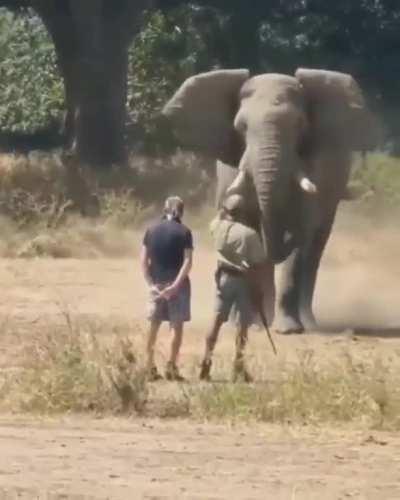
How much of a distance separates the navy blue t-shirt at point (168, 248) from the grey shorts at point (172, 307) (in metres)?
0.11

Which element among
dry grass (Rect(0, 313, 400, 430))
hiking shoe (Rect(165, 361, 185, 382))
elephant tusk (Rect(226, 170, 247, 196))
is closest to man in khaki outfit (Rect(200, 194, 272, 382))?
hiking shoe (Rect(165, 361, 185, 382))

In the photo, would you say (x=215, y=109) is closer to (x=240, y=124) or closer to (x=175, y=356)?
(x=240, y=124)

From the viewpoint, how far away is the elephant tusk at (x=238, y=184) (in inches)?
836

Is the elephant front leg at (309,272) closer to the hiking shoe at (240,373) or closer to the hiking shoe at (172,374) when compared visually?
the hiking shoe at (172,374)

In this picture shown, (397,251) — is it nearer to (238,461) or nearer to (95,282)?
(95,282)

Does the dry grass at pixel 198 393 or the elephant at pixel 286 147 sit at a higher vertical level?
the elephant at pixel 286 147

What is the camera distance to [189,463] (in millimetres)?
12648

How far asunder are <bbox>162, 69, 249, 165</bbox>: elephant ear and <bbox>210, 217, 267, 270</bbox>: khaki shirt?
5.14 meters

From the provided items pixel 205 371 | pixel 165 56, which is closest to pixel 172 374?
pixel 205 371

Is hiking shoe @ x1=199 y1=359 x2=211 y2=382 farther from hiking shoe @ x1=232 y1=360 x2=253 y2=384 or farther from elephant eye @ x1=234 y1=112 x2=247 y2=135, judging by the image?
elephant eye @ x1=234 y1=112 x2=247 y2=135

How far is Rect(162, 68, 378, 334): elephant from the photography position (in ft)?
70.6

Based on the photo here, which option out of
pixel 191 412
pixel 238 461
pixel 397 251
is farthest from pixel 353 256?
pixel 238 461

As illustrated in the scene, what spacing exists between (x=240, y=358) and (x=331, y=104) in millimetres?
6420

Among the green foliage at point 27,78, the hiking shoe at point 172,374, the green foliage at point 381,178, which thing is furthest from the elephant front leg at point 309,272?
the green foliage at point 27,78
